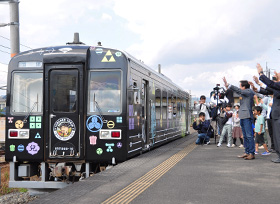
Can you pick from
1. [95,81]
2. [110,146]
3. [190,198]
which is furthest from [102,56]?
[190,198]

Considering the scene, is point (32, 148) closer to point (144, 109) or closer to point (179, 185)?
point (144, 109)

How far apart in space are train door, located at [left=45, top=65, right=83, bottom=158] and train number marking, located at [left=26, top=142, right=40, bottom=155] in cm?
28

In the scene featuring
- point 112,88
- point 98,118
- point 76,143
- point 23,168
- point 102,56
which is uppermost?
point 102,56

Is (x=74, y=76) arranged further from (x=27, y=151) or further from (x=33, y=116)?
(x=27, y=151)

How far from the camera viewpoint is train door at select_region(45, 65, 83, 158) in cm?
868

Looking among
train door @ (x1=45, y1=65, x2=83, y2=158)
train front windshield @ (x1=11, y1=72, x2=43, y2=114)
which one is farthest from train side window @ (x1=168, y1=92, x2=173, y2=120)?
train front windshield @ (x1=11, y1=72, x2=43, y2=114)

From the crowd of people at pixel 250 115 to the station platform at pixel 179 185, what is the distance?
747 millimetres

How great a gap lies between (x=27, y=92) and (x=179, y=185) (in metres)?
4.39

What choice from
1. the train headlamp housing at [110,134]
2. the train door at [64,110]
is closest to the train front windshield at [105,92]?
the train door at [64,110]

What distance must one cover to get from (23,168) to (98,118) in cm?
204

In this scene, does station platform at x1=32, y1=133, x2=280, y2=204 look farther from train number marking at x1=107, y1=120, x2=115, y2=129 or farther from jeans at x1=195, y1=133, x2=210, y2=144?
jeans at x1=195, y1=133, x2=210, y2=144

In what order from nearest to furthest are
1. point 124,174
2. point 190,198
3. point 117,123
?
point 190,198 → point 124,174 → point 117,123

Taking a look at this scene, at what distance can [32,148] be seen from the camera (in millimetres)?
8773

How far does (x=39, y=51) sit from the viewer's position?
901cm
